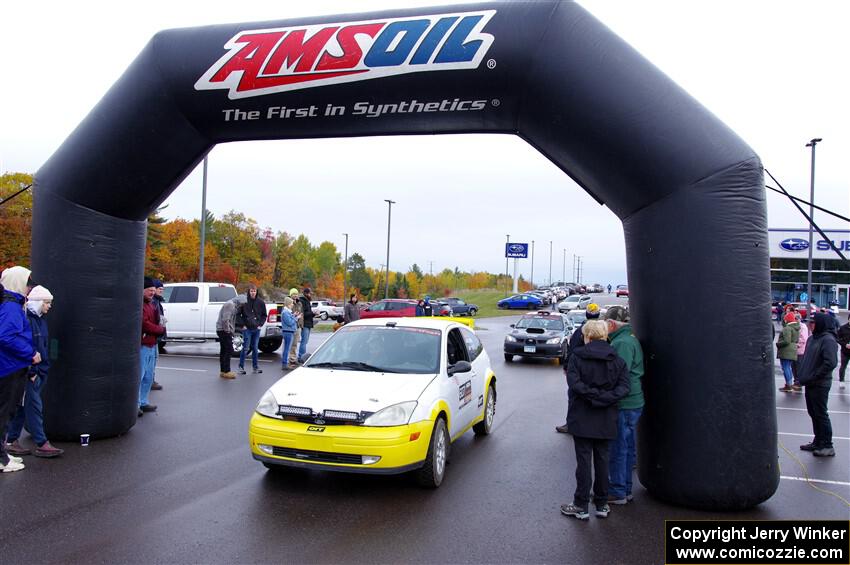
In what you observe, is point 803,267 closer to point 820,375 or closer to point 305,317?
point 305,317

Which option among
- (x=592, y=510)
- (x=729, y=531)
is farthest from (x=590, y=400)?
(x=729, y=531)

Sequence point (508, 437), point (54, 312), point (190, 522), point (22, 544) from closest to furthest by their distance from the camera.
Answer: point (22, 544)
point (190, 522)
point (54, 312)
point (508, 437)

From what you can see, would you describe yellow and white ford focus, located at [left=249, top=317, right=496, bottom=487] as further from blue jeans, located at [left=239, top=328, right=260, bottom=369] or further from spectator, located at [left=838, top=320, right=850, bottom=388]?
spectator, located at [left=838, top=320, right=850, bottom=388]

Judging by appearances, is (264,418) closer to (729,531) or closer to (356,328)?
(356,328)

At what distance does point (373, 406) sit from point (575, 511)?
6.61 feet

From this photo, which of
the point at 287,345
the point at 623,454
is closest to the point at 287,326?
the point at 287,345

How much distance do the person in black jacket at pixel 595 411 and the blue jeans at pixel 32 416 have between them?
5.70 m

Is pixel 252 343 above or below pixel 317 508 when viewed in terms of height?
above

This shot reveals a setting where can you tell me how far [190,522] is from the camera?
478 centimetres

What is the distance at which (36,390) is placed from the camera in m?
6.43

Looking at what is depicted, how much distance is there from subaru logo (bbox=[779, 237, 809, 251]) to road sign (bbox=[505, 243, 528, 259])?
86.5 ft

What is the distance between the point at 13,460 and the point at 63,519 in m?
1.84

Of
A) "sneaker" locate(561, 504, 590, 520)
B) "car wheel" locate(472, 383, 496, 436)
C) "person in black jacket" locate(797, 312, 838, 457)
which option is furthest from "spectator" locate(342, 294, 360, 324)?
"sneaker" locate(561, 504, 590, 520)

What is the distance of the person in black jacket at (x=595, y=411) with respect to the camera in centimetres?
496
